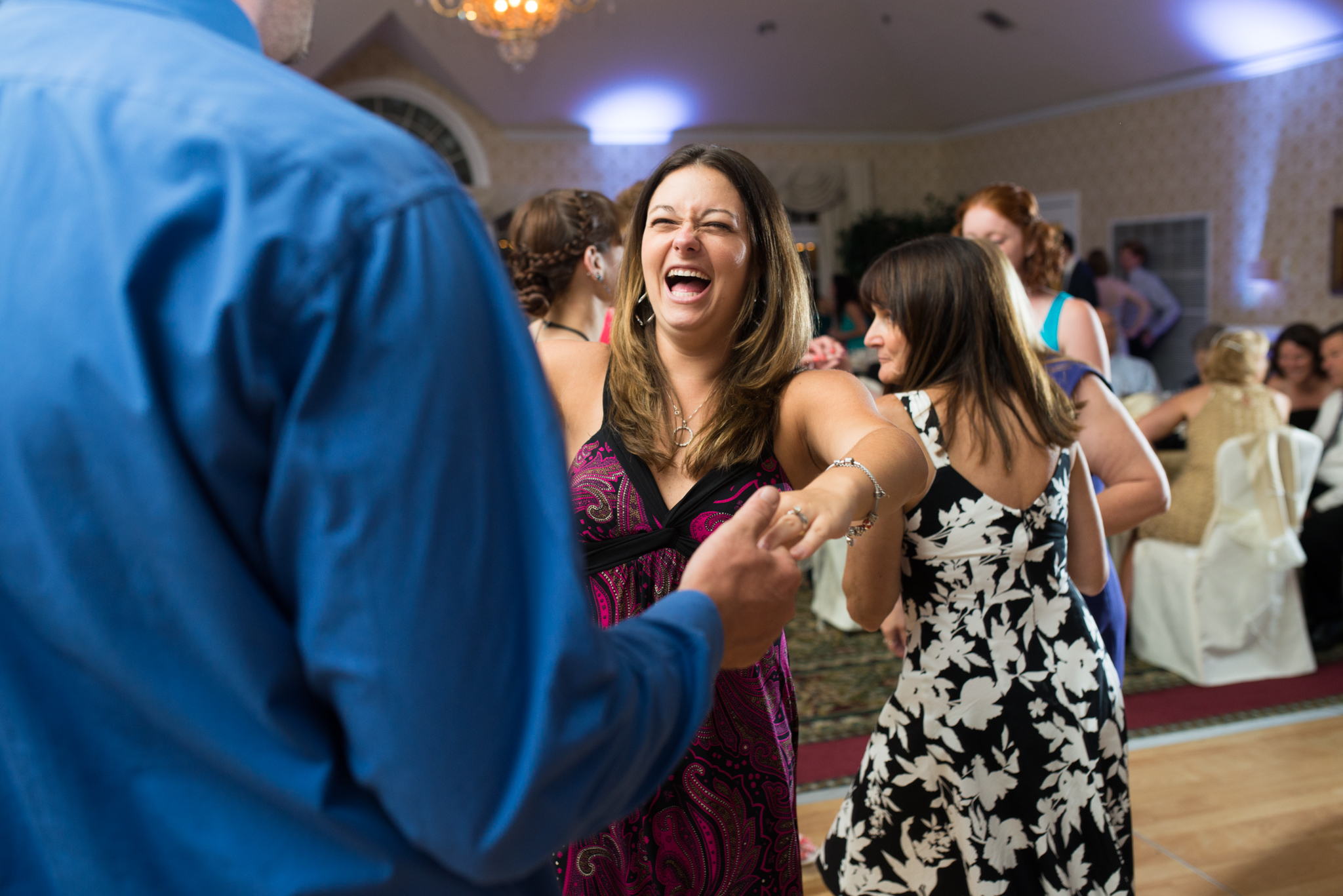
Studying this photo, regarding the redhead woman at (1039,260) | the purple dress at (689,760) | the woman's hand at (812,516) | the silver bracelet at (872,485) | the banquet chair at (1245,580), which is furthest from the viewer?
the banquet chair at (1245,580)

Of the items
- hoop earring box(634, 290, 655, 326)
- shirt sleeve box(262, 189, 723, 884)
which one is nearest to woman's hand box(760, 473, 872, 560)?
shirt sleeve box(262, 189, 723, 884)

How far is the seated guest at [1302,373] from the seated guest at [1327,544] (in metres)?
0.28

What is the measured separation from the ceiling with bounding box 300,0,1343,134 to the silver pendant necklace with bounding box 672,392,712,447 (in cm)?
859

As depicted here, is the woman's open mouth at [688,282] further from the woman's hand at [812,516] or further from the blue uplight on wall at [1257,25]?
the blue uplight on wall at [1257,25]

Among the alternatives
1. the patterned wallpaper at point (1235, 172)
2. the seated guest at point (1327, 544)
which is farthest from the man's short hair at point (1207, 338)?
the patterned wallpaper at point (1235, 172)

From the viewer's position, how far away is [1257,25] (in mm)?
8281

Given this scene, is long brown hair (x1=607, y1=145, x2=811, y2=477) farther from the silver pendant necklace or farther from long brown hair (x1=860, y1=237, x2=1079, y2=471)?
long brown hair (x1=860, y1=237, x2=1079, y2=471)

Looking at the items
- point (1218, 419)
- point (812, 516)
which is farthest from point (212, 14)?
point (1218, 419)

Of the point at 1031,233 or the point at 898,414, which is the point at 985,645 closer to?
the point at 898,414

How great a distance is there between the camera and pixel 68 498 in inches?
21.3

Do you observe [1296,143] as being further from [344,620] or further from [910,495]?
[344,620]

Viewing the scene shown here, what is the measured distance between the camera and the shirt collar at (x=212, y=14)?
0.62 meters

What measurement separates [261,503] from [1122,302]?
10.4m

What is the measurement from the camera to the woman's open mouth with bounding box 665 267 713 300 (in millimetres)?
1569
